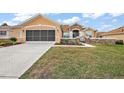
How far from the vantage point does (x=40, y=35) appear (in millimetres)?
26469

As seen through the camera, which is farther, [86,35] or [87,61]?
[86,35]

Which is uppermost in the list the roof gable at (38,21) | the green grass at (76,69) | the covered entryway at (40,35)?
the roof gable at (38,21)

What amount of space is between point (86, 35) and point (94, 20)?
1000cm

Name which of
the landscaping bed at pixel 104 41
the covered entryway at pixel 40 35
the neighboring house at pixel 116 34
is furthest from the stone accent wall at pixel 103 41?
the covered entryway at pixel 40 35

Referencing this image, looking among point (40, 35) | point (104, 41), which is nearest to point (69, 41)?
point (40, 35)

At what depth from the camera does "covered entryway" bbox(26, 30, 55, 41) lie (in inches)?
1038

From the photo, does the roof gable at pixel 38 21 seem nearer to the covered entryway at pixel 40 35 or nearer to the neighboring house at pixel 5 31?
the covered entryway at pixel 40 35

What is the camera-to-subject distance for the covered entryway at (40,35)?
26.4 metres

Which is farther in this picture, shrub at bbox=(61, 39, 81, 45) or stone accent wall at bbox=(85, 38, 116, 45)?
stone accent wall at bbox=(85, 38, 116, 45)

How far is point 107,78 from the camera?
8484mm

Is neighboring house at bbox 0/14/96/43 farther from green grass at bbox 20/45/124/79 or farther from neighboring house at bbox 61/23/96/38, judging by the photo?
green grass at bbox 20/45/124/79

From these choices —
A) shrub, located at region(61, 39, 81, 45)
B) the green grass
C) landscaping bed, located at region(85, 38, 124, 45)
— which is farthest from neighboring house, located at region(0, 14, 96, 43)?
the green grass
